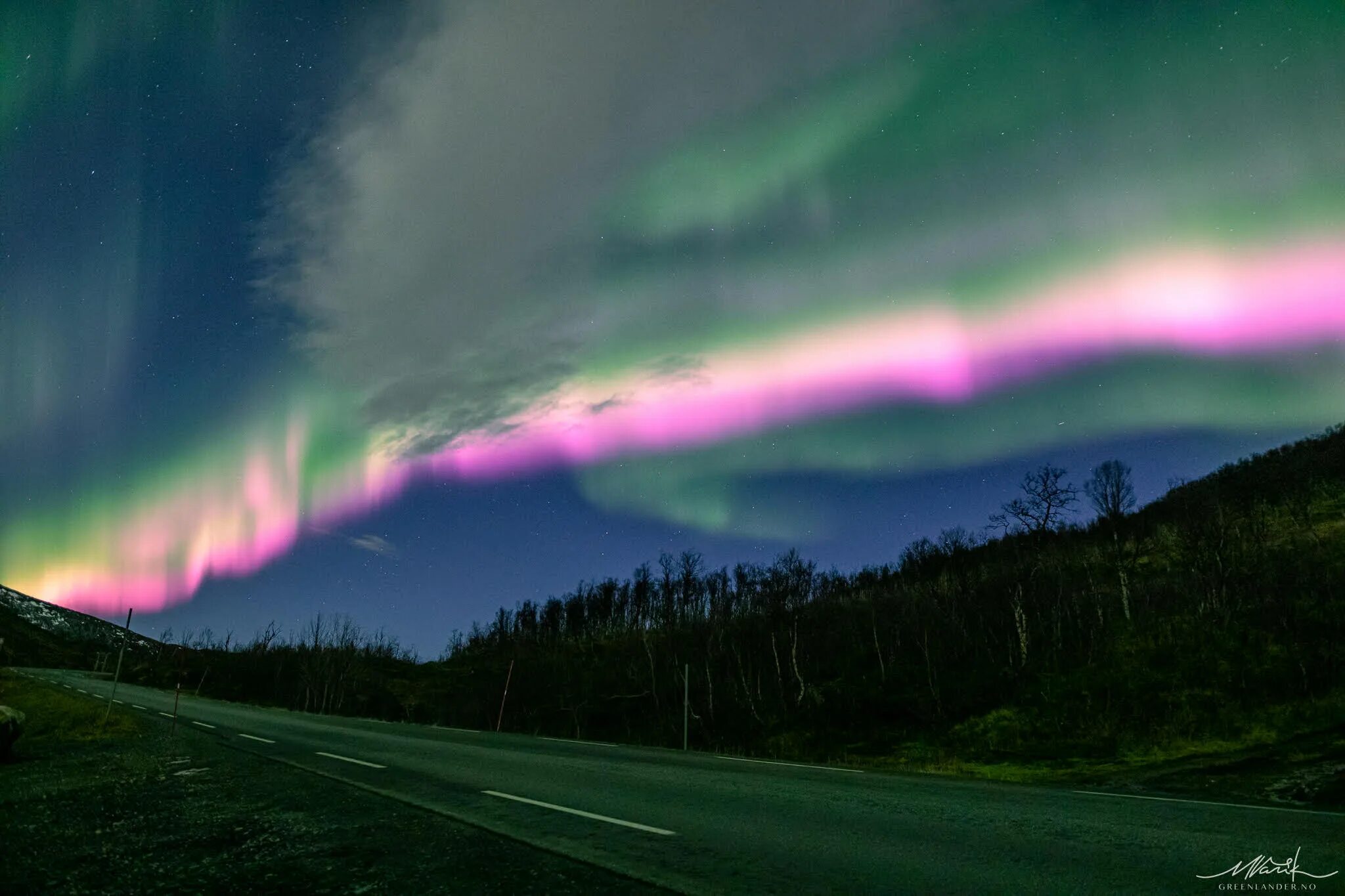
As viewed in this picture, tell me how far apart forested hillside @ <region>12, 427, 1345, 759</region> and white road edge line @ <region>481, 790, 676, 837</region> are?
31863 mm

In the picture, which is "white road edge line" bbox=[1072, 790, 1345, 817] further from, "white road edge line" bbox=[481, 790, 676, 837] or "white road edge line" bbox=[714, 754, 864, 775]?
"white road edge line" bbox=[481, 790, 676, 837]

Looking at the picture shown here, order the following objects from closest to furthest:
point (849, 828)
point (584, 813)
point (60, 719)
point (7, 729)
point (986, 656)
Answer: point (849, 828) → point (584, 813) → point (7, 729) → point (60, 719) → point (986, 656)

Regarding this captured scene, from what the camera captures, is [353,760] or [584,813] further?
[353,760]

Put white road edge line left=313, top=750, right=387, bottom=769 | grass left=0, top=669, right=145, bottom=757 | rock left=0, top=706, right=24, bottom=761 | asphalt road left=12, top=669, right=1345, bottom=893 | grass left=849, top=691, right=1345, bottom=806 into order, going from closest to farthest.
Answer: asphalt road left=12, top=669, right=1345, bottom=893 < rock left=0, top=706, right=24, bottom=761 < white road edge line left=313, top=750, right=387, bottom=769 < grass left=849, top=691, right=1345, bottom=806 < grass left=0, top=669, right=145, bottom=757

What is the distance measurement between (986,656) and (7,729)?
58073 millimetres

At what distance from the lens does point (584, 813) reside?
828 cm

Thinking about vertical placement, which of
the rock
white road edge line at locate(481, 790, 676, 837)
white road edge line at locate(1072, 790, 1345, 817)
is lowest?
white road edge line at locate(1072, 790, 1345, 817)

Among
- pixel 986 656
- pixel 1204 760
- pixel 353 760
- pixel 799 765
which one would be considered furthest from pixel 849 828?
pixel 986 656

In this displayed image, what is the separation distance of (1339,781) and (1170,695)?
27.7m

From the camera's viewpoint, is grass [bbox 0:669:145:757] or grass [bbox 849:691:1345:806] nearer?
grass [bbox 849:691:1345:806]

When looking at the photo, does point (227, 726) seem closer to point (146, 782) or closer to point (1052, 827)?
point (146, 782)

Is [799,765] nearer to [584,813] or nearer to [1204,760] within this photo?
[584,813]

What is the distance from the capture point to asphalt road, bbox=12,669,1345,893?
18.7 feet

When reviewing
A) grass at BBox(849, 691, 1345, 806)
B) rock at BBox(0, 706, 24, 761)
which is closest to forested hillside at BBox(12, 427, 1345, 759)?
grass at BBox(849, 691, 1345, 806)
